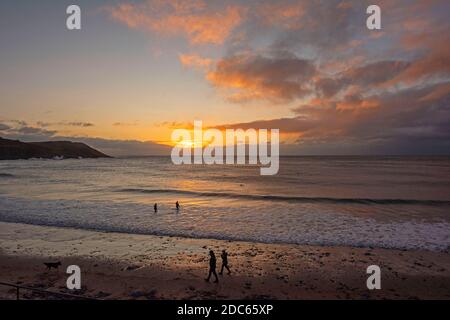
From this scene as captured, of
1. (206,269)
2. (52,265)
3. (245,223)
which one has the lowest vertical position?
(245,223)

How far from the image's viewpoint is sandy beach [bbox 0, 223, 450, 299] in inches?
477

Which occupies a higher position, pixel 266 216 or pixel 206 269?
pixel 206 269

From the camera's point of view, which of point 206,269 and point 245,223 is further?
point 245,223

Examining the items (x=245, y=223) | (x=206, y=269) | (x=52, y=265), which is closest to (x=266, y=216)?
(x=245, y=223)

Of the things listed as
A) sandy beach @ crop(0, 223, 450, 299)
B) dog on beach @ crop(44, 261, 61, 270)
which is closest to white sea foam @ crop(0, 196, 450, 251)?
sandy beach @ crop(0, 223, 450, 299)

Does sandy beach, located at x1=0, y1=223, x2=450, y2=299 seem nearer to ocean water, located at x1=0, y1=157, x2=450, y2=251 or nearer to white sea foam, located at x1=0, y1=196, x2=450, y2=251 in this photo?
white sea foam, located at x1=0, y1=196, x2=450, y2=251

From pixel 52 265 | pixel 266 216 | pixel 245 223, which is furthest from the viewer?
pixel 266 216

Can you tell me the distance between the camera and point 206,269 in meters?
14.5

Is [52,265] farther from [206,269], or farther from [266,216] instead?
[266,216]

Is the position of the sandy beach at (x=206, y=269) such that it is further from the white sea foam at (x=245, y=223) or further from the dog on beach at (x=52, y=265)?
the white sea foam at (x=245, y=223)

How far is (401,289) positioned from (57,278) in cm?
1594

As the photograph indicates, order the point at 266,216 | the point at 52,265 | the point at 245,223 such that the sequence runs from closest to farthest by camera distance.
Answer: the point at 52,265, the point at 245,223, the point at 266,216

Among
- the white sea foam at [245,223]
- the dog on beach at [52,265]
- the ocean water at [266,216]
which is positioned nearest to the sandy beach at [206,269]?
the dog on beach at [52,265]
